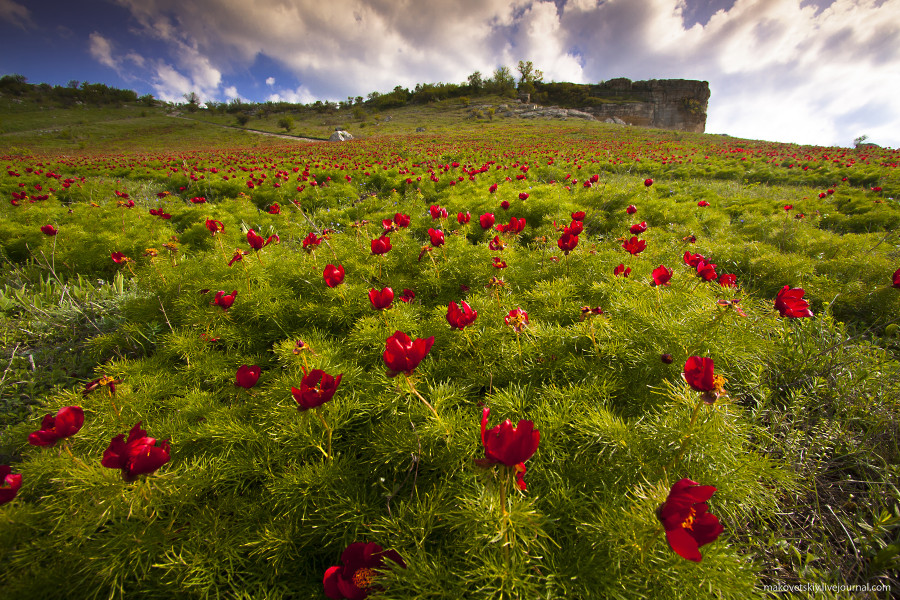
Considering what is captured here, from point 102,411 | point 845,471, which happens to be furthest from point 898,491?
point 102,411

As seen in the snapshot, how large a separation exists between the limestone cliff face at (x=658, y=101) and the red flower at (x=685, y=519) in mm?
67795

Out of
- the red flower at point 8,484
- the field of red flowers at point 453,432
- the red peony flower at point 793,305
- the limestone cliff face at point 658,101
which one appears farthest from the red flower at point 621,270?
the limestone cliff face at point 658,101

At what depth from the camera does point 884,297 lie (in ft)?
9.73

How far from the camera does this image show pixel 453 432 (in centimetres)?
148

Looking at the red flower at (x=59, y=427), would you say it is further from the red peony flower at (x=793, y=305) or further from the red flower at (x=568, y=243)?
the red peony flower at (x=793, y=305)

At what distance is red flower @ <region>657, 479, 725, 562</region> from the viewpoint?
862mm

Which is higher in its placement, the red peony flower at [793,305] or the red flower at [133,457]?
the red peony flower at [793,305]

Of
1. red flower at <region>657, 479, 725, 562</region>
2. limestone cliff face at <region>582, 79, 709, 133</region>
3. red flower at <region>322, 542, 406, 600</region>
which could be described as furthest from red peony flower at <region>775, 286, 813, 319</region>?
limestone cliff face at <region>582, 79, 709, 133</region>

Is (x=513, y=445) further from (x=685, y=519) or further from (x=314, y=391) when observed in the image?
(x=314, y=391)

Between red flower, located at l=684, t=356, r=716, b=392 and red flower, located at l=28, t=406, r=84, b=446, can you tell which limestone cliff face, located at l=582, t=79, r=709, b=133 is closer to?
red flower, located at l=684, t=356, r=716, b=392

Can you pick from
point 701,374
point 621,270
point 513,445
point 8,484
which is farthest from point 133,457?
point 621,270

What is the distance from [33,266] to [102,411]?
14.9 ft

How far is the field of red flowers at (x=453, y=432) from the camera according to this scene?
1139 millimetres

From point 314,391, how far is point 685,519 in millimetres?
1350
